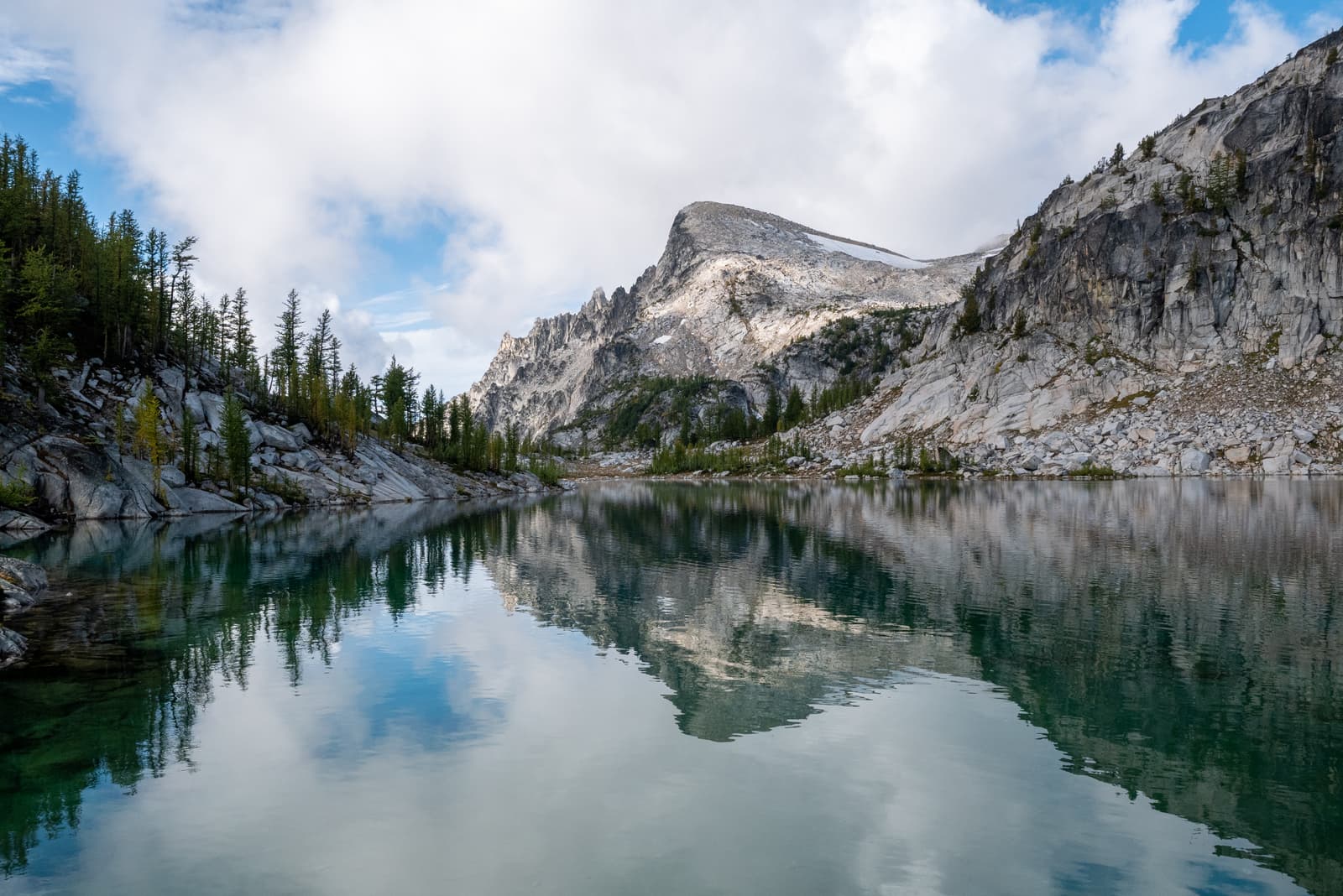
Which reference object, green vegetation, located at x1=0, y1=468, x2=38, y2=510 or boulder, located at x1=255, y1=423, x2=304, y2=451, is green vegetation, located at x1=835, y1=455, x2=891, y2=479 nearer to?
boulder, located at x1=255, y1=423, x2=304, y2=451

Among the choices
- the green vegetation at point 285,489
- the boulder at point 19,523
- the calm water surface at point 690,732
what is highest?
the green vegetation at point 285,489

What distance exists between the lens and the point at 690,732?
18531 millimetres

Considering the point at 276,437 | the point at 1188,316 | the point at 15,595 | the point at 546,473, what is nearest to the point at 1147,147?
the point at 1188,316

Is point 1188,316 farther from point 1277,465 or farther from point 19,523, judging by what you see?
point 19,523

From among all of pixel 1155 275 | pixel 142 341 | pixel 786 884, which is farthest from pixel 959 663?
pixel 1155 275

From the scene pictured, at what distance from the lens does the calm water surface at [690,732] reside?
12.4m

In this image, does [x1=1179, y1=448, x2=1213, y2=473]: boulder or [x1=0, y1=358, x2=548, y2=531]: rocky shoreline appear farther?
[x1=1179, y1=448, x2=1213, y2=473]: boulder

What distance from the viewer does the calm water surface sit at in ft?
40.8

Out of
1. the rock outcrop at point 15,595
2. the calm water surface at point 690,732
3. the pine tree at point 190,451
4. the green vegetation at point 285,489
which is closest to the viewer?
the calm water surface at point 690,732

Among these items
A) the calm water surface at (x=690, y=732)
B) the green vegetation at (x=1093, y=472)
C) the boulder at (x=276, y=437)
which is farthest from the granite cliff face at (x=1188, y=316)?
the boulder at (x=276, y=437)

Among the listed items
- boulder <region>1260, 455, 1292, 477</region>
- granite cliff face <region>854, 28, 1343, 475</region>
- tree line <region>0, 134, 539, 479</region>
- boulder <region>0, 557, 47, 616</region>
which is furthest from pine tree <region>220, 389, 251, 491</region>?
boulder <region>1260, 455, 1292, 477</region>

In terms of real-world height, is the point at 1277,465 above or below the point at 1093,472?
above

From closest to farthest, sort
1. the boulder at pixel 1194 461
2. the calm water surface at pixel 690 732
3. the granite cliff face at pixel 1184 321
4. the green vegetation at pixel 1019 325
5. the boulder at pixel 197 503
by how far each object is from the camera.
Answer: the calm water surface at pixel 690 732 < the boulder at pixel 197 503 < the boulder at pixel 1194 461 < the granite cliff face at pixel 1184 321 < the green vegetation at pixel 1019 325

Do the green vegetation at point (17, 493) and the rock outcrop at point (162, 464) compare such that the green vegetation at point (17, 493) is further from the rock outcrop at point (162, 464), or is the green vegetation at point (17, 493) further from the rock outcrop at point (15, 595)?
the rock outcrop at point (15, 595)
